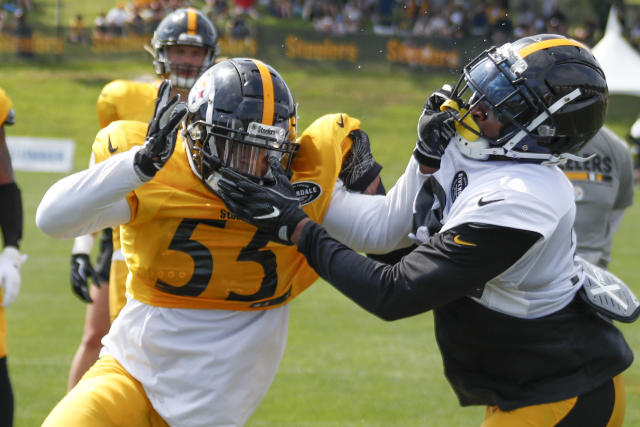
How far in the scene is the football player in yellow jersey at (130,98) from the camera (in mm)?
4496

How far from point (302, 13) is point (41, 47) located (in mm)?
8625

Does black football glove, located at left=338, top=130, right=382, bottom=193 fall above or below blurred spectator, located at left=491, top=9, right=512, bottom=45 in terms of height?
below

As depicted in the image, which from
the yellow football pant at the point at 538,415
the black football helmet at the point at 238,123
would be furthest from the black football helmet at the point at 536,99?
the yellow football pant at the point at 538,415

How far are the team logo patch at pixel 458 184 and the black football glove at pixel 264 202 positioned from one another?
0.50 m

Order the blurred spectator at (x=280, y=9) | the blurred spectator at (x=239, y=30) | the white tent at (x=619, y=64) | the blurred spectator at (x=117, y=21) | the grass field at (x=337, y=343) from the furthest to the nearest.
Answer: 1. the blurred spectator at (x=280, y=9)
2. the blurred spectator at (x=117, y=21)
3. the blurred spectator at (x=239, y=30)
4. the white tent at (x=619, y=64)
5. the grass field at (x=337, y=343)

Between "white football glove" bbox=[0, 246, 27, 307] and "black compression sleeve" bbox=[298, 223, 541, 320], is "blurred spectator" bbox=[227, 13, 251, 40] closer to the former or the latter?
"white football glove" bbox=[0, 246, 27, 307]

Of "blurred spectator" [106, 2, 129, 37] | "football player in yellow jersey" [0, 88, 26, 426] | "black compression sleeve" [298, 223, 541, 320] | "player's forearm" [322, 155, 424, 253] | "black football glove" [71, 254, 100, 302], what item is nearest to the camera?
"black compression sleeve" [298, 223, 541, 320]

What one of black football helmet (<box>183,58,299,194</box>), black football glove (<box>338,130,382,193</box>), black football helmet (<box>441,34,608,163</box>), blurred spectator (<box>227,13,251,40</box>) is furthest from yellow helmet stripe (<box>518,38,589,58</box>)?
blurred spectator (<box>227,13,251,40</box>)

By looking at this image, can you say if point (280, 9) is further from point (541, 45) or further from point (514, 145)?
point (514, 145)

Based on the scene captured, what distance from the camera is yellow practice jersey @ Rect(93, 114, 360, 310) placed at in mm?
2646

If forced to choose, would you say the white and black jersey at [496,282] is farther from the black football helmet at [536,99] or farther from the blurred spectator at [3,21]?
the blurred spectator at [3,21]

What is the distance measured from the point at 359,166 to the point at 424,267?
67 cm

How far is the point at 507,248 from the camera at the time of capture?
240 cm

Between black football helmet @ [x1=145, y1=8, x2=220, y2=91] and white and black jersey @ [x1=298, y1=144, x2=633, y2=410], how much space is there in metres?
2.29
